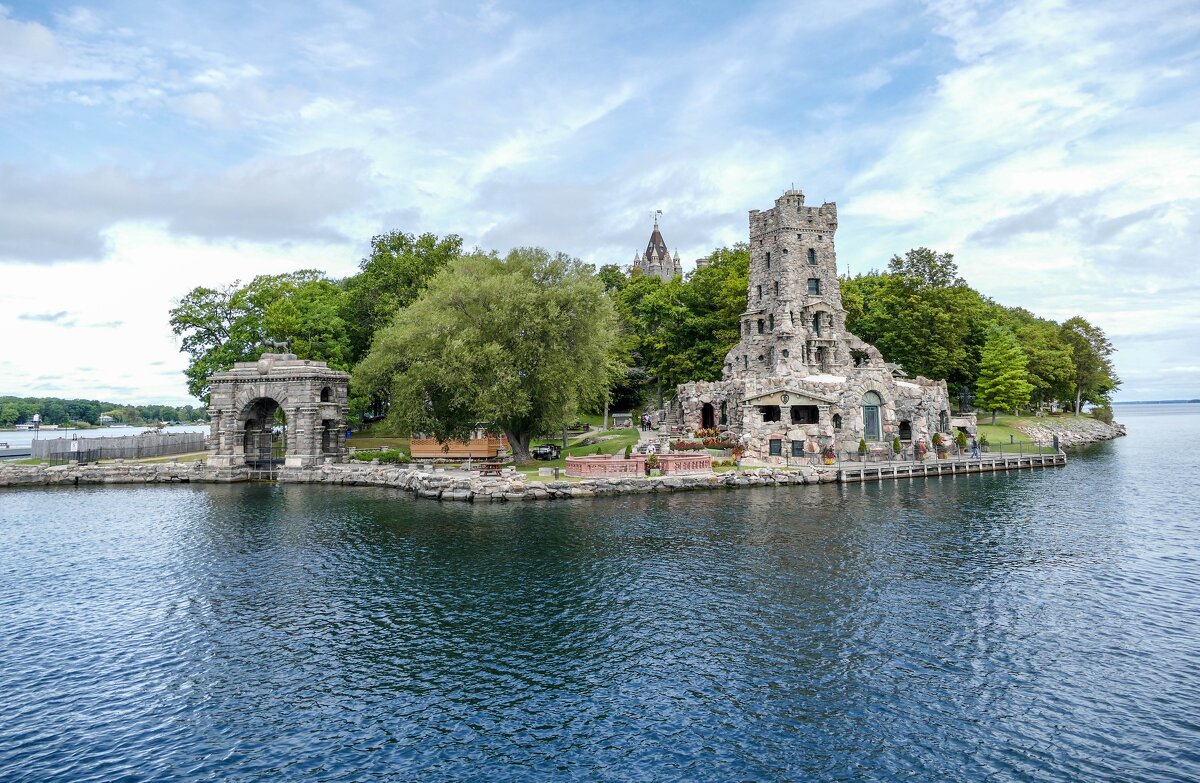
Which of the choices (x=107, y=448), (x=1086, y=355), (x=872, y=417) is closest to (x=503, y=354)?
(x=872, y=417)

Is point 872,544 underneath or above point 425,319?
underneath

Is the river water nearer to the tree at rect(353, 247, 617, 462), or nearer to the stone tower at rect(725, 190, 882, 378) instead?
the tree at rect(353, 247, 617, 462)

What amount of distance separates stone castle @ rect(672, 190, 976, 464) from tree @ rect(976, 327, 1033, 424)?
14771 mm

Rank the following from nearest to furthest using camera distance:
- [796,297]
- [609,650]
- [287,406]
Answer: [609,650] < [287,406] < [796,297]

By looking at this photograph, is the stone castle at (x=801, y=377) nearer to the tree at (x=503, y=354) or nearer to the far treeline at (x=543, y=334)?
the far treeline at (x=543, y=334)

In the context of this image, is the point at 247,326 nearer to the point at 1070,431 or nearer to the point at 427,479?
the point at 427,479

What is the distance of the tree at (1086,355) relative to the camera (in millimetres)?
95125

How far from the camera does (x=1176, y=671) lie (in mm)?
16109

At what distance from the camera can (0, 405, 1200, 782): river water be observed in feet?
43.0

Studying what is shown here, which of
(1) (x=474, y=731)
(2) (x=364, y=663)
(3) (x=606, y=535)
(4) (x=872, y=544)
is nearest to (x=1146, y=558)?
(4) (x=872, y=544)

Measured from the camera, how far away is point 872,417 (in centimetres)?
5850

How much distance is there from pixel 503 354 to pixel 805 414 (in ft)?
95.1

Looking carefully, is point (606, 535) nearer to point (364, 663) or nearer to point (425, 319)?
point (364, 663)

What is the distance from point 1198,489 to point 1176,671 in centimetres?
3689
